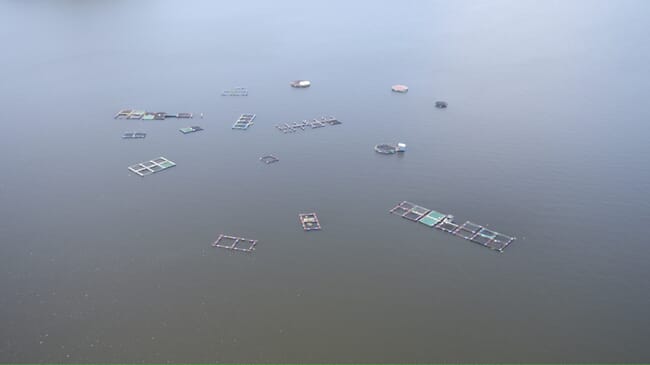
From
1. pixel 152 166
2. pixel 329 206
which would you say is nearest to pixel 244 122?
pixel 152 166

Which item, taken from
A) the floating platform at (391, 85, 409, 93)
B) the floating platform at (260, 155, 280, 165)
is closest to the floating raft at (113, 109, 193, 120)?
the floating platform at (260, 155, 280, 165)

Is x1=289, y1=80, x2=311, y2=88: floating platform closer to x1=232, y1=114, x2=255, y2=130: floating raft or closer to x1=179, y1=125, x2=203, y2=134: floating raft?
x1=232, y1=114, x2=255, y2=130: floating raft

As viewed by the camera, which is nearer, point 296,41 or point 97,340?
point 97,340

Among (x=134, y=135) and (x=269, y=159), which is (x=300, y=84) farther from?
(x=134, y=135)

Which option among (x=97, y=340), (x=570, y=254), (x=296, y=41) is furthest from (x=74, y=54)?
(x=570, y=254)

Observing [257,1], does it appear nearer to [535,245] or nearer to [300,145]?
[300,145]

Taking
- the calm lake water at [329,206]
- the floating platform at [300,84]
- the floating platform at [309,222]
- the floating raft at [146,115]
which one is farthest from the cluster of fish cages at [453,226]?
the floating platform at [300,84]

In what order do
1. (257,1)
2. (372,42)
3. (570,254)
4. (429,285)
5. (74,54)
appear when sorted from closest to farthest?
1. (429,285)
2. (570,254)
3. (74,54)
4. (372,42)
5. (257,1)
